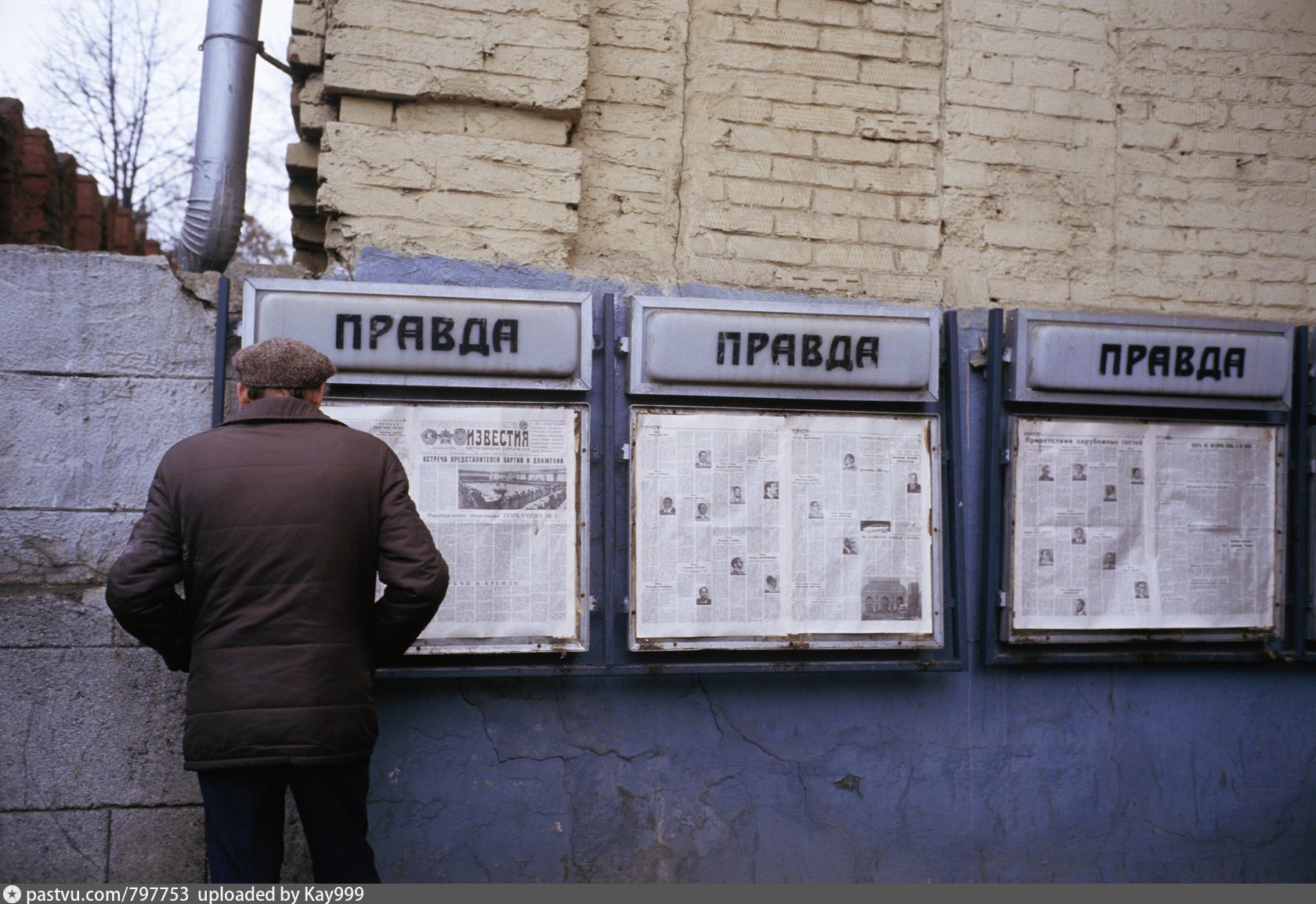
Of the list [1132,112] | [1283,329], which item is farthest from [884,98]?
[1283,329]

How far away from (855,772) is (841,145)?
87.6 inches

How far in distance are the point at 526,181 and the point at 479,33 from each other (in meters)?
0.52

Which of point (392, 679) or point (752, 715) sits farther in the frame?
point (752, 715)

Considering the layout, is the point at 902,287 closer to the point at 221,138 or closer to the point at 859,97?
the point at 859,97

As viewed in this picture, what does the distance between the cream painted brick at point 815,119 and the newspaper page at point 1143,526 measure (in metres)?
1.24

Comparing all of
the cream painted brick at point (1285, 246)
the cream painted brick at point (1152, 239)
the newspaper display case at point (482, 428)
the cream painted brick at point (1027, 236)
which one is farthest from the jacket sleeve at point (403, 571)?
the cream painted brick at point (1285, 246)

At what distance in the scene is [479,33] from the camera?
3.93 metres

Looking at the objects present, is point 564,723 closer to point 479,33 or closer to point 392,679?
point 392,679

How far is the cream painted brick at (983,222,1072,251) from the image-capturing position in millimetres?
4316

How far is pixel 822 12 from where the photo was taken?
4.25 meters

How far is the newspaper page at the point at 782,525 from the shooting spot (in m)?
3.81

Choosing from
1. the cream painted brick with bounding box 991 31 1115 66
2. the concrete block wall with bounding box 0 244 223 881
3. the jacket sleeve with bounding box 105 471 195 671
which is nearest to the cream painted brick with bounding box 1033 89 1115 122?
the cream painted brick with bounding box 991 31 1115 66

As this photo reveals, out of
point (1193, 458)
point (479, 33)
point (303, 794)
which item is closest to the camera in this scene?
point (303, 794)

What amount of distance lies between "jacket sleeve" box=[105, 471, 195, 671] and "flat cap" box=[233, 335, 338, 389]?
0.35 m
